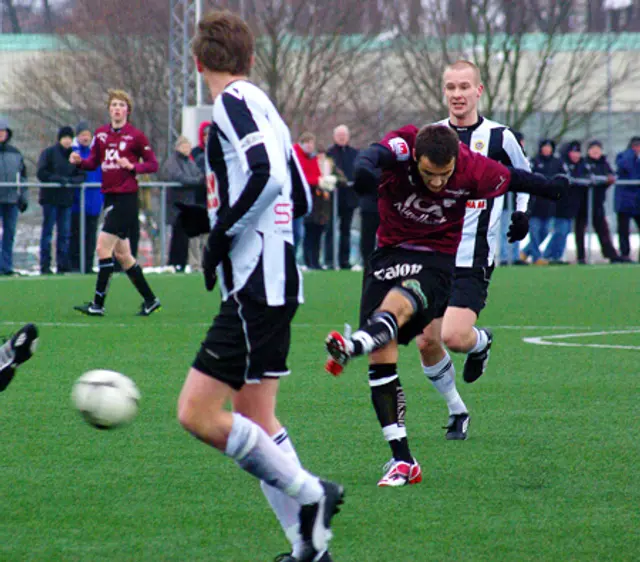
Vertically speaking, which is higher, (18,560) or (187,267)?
(18,560)

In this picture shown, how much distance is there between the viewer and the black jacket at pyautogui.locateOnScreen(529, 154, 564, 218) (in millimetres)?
23000

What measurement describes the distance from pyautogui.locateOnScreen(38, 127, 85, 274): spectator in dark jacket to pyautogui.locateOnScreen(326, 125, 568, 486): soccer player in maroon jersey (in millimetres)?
13653

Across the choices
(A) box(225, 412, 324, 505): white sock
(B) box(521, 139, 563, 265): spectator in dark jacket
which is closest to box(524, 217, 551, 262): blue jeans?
(B) box(521, 139, 563, 265): spectator in dark jacket

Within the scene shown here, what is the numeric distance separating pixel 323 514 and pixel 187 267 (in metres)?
18.0

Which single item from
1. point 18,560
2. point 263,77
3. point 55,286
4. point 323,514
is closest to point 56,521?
point 18,560

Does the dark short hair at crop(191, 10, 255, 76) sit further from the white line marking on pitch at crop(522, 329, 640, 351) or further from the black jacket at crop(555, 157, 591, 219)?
the black jacket at crop(555, 157, 591, 219)

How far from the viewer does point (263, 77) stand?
114 ft

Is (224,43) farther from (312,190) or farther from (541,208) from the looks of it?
(541,208)

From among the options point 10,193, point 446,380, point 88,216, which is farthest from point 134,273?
point 446,380

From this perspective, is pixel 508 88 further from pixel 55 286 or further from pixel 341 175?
pixel 55 286

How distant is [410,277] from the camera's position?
677 centimetres

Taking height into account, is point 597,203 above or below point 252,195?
→ below

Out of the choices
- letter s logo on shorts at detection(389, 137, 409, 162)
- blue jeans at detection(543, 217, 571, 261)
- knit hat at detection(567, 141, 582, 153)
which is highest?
letter s logo on shorts at detection(389, 137, 409, 162)

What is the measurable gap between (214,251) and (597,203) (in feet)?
68.8
